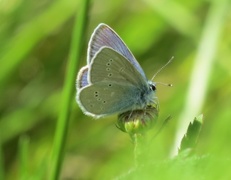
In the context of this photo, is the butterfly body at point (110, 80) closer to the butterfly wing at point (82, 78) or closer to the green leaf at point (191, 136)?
the butterfly wing at point (82, 78)

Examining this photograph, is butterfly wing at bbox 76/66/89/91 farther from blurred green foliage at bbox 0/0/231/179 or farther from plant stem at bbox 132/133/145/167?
blurred green foliage at bbox 0/0/231/179

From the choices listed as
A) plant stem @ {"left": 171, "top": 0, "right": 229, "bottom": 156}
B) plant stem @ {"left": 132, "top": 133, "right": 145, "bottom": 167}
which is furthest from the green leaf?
plant stem @ {"left": 171, "top": 0, "right": 229, "bottom": 156}

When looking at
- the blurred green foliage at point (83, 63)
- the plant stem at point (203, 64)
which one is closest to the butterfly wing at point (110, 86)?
the plant stem at point (203, 64)

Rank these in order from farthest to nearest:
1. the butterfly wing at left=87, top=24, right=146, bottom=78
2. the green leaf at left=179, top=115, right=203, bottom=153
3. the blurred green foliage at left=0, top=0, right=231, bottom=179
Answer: the blurred green foliage at left=0, top=0, right=231, bottom=179 < the butterfly wing at left=87, top=24, right=146, bottom=78 < the green leaf at left=179, top=115, right=203, bottom=153

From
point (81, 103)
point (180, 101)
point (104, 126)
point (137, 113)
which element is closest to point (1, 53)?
point (104, 126)

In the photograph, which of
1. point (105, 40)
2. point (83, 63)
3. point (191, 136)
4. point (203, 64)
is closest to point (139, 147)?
point (191, 136)

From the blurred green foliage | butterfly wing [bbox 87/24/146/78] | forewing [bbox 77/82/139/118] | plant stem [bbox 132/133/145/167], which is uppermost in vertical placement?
butterfly wing [bbox 87/24/146/78]
